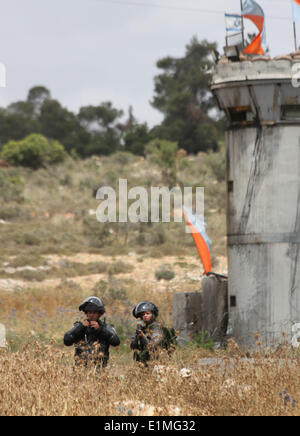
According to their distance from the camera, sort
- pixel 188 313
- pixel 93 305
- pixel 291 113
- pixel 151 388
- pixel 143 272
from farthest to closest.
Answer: pixel 143 272 < pixel 188 313 < pixel 291 113 < pixel 93 305 < pixel 151 388

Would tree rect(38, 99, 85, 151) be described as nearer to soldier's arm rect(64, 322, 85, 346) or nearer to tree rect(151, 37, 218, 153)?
tree rect(151, 37, 218, 153)

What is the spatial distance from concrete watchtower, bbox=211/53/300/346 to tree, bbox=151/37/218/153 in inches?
1783

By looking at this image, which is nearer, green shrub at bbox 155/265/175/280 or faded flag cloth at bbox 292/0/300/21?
faded flag cloth at bbox 292/0/300/21

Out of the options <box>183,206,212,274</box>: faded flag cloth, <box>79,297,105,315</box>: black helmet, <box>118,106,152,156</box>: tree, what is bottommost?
<box>79,297,105,315</box>: black helmet

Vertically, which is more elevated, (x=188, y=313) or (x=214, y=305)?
(x=214, y=305)

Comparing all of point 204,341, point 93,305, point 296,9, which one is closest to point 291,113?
point 296,9

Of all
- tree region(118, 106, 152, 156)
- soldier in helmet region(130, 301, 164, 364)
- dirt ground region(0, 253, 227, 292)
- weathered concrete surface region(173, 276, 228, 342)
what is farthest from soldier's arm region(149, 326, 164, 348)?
tree region(118, 106, 152, 156)

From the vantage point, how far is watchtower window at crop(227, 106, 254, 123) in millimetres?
10359

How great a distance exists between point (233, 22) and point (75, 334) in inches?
221

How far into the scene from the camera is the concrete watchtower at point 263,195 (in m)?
9.97

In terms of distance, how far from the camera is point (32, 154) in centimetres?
4881

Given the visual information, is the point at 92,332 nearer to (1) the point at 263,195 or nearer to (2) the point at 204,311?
(1) the point at 263,195

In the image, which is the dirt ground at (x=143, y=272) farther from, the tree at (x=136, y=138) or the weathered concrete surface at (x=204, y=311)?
the tree at (x=136, y=138)
